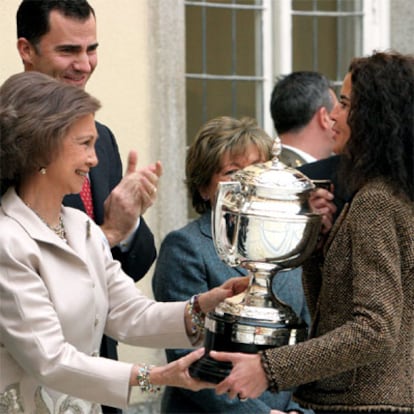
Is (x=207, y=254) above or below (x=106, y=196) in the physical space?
below

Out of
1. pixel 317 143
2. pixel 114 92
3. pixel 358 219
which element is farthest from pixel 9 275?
pixel 114 92

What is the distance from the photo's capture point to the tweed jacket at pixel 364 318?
327cm

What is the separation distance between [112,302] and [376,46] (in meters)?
4.09

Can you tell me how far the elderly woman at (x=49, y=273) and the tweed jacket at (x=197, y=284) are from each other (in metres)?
0.62

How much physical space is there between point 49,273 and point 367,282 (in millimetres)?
815

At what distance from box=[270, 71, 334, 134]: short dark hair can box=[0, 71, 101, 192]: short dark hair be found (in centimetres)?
228

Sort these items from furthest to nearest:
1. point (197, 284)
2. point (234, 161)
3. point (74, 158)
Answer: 1. point (234, 161)
2. point (197, 284)
3. point (74, 158)

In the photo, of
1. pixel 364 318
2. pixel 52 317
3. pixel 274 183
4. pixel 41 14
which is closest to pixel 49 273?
pixel 52 317

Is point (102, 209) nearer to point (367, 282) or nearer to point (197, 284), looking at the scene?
point (197, 284)

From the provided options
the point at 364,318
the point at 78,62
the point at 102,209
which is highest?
the point at 78,62

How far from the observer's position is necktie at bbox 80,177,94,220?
4.18 metres

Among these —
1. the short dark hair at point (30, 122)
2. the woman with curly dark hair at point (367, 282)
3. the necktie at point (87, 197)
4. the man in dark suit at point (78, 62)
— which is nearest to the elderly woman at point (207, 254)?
the man in dark suit at point (78, 62)

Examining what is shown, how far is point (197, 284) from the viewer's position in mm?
4184

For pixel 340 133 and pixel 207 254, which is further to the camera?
pixel 207 254
